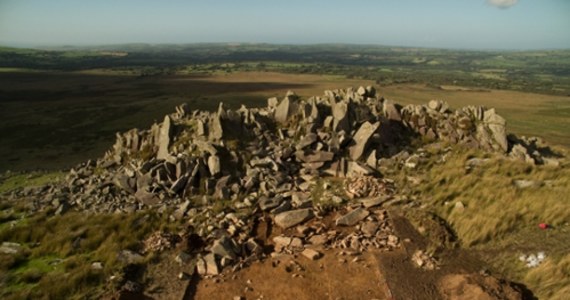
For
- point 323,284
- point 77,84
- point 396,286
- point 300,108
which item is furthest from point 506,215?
point 77,84

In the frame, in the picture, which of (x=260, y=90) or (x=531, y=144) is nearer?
(x=531, y=144)

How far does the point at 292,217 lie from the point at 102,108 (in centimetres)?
7966

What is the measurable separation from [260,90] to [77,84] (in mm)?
70695

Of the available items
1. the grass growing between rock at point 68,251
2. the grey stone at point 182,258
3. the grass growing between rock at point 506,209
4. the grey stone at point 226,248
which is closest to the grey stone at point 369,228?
the grass growing between rock at point 506,209

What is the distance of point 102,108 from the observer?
81.8 meters

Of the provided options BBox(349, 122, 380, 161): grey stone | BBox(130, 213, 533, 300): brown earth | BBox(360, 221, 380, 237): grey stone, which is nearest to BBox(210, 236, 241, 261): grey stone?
BBox(130, 213, 533, 300): brown earth

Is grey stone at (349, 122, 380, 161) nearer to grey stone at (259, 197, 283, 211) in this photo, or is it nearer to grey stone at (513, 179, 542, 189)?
grey stone at (259, 197, 283, 211)

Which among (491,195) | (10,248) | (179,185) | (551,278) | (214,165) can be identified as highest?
(214,165)

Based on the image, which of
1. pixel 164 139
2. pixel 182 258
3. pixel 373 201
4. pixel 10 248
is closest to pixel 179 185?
pixel 164 139

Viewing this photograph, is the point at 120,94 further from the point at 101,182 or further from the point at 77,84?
the point at 101,182

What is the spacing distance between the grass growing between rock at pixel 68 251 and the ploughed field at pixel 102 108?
1294cm

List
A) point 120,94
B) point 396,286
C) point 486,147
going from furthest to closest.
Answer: point 120,94
point 486,147
point 396,286

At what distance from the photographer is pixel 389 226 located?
15250 millimetres

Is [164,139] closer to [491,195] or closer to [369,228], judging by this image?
[369,228]
